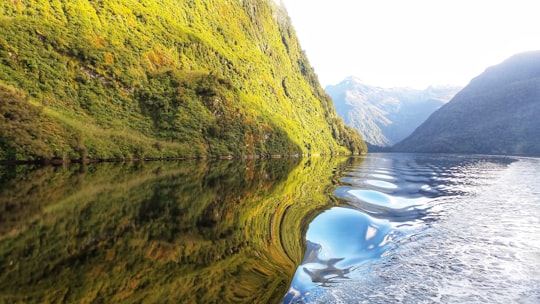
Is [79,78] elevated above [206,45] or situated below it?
below

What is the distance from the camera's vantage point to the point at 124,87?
3442 inches

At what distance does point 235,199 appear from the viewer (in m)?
23.9

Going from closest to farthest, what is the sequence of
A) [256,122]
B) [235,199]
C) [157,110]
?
[235,199], [157,110], [256,122]

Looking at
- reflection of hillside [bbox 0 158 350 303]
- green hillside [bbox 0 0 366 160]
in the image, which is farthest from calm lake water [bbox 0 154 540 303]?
green hillside [bbox 0 0 366 160]

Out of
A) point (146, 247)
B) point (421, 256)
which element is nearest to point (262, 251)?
point (146, 247)

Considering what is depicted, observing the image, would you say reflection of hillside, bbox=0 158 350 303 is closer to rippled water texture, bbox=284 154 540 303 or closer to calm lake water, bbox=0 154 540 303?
calm lake water, bbox=0 154 540 303

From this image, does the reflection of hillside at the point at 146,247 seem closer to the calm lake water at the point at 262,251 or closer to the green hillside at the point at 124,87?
the calm lake water at the point at 262,251

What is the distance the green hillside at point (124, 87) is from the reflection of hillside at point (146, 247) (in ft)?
144

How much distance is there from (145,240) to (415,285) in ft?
33.8

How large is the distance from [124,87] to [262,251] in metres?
89.0

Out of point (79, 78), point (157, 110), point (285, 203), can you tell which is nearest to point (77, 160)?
point (79, 78)

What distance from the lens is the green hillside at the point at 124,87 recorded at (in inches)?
2398

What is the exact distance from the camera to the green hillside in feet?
200

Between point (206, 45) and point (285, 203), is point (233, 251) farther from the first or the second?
point (206, 45)
